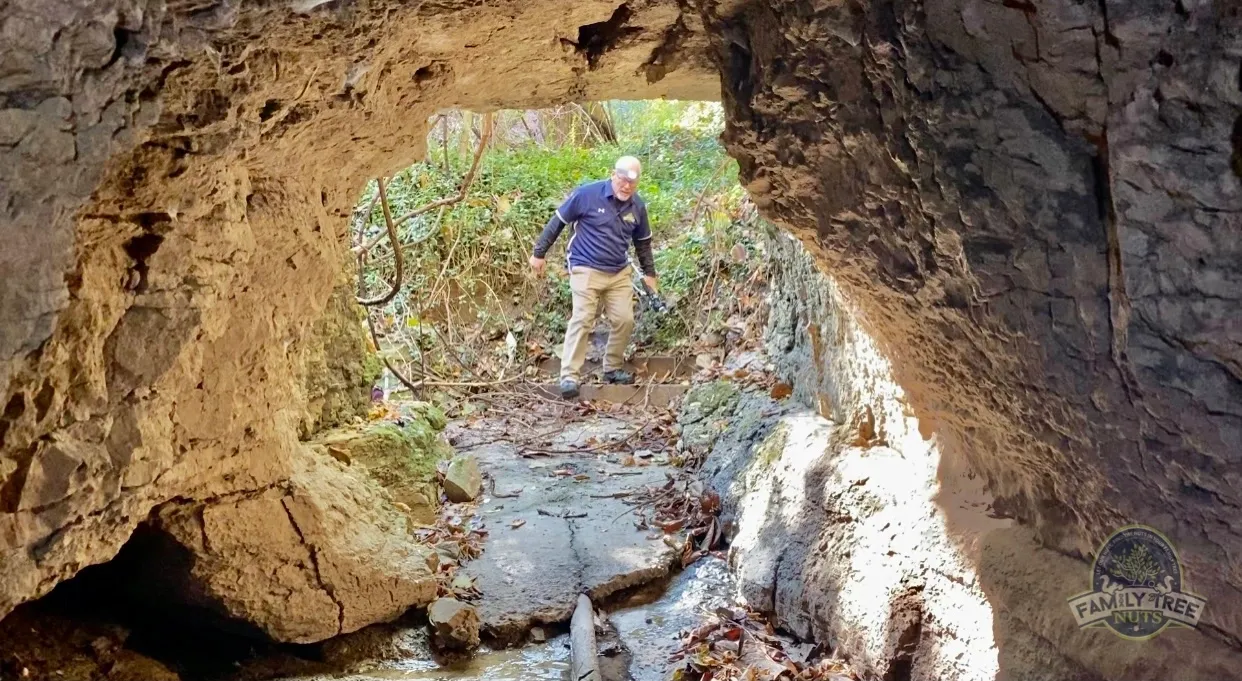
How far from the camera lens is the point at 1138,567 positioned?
232 cm

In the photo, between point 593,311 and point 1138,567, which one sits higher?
point 593,311

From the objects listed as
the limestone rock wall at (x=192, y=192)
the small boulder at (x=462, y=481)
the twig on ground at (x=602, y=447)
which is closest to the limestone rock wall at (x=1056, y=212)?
the limestone rock wall at (x=192, y=192)

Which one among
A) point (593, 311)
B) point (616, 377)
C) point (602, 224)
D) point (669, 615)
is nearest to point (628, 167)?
point (602, 224)

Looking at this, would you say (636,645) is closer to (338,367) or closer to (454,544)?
(454,544)

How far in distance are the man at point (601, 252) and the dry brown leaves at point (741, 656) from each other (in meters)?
3.99

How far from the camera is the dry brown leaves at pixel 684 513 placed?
16.1ft

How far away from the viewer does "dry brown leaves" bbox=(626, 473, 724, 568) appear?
490 cm

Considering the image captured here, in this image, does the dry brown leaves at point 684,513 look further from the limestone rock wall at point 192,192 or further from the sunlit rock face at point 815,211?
the limestone rock wall at point 192,192

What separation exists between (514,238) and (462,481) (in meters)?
4.99

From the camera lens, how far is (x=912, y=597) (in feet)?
10.4

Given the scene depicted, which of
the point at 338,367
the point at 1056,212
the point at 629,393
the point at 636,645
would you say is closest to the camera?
the point at 1056,212

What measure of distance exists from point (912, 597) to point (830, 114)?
1.72 meters

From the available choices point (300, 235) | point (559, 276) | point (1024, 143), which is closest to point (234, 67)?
point (300, 235)

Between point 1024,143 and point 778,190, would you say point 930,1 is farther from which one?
point 778,190
